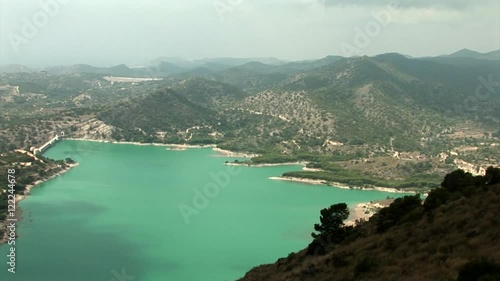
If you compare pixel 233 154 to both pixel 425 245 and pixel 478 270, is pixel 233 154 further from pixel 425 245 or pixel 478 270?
pixel 478 270

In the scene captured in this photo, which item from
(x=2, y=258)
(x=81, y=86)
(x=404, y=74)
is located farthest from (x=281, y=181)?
(x=81, y=86)

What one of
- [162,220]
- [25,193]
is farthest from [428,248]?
[25,193]

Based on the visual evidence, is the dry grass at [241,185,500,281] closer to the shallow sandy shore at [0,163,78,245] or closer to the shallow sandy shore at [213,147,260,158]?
the shallow sandy shore at [0,163,78,245]

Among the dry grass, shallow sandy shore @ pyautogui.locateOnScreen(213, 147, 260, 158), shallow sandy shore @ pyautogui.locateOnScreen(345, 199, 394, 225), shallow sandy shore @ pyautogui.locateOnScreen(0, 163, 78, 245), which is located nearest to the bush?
the dry grass

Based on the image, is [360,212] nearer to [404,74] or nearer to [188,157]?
[188,157]

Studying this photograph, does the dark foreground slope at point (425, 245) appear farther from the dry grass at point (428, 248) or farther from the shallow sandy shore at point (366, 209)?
the shallow sandy shore at point (366, 209)
